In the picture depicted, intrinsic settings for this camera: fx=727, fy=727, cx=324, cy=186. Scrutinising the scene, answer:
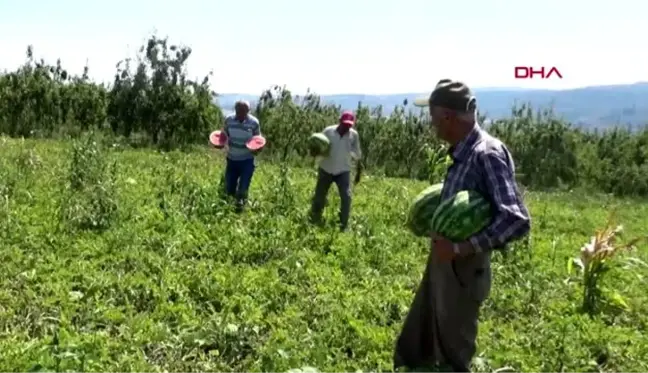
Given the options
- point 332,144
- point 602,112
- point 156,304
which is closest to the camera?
point 156,304

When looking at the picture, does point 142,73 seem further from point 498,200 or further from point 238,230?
point 498,200

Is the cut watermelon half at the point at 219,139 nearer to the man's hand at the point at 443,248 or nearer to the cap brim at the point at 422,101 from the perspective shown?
the cap brim at the point at 422,101

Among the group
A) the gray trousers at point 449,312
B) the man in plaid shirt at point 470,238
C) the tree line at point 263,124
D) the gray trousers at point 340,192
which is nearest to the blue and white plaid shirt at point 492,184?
the man in plaid shirt at point 470,238

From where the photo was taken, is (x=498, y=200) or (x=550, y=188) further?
(x=550, y=188)

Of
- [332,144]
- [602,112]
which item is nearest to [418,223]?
[332,144]

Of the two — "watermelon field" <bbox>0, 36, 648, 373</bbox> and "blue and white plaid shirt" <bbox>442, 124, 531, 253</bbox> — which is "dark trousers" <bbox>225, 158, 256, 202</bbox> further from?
"blue and white plaid shirt" <bbox>442, 124, 531, 253</bbox>

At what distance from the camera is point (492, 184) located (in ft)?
11.7

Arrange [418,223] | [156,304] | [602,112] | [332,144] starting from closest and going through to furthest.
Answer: [418,223] < [156,304] < [332,144] < [602,112]

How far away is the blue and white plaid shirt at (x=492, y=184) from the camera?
11.4 feet

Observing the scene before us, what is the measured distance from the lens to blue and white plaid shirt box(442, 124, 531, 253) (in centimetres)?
349

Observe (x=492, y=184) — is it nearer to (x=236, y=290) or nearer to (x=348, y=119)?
(x=236, y=290)

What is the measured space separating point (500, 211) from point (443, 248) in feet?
1.16

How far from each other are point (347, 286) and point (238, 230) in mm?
1756

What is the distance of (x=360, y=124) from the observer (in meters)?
20.0
